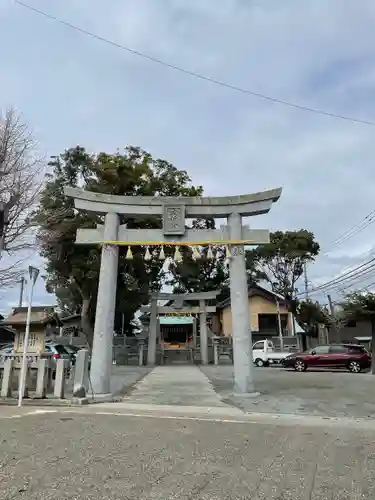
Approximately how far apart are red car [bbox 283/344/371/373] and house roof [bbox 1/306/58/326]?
13.3m

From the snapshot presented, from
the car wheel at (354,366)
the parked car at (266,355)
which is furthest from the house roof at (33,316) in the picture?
the parked car at (266,355)

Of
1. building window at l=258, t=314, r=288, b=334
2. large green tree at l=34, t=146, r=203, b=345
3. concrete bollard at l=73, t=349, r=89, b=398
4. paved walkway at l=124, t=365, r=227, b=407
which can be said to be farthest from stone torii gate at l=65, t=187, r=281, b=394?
building window at l=258, t=314, r=288, b=334

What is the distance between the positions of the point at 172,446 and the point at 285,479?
5.71 ft

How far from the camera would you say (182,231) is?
11.6 meters

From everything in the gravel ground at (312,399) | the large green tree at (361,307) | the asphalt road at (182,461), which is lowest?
the asphalt road at (182,461)

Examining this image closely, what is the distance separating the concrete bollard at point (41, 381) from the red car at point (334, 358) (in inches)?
580

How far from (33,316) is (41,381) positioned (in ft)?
10.1

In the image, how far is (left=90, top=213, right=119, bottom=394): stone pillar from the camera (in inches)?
418

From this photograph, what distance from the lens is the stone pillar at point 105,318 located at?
1061 cm

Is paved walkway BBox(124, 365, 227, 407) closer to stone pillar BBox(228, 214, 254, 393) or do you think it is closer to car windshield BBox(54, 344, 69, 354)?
stone pillar BBox(228, 214, 254, 393)

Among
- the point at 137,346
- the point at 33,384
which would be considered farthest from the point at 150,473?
the point at 137,346

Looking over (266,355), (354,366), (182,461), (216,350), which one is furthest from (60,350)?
(182,461)

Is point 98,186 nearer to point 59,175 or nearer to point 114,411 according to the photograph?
point 59,175

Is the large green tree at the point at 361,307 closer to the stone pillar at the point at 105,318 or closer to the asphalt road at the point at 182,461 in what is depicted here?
the stone pillar at the point at 105,318
